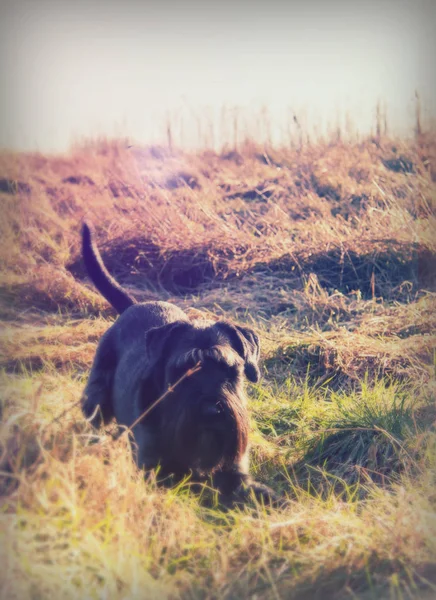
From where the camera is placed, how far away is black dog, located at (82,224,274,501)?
3.27m

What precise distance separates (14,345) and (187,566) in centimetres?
322

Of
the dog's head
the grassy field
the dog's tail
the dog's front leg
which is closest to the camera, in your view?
the grassy field

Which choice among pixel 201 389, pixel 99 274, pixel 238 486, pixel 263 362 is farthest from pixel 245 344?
pixel 263 362

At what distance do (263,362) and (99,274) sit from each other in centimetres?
152

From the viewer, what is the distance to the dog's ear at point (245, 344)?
11.8 feet

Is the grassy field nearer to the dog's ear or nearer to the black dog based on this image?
the black dog

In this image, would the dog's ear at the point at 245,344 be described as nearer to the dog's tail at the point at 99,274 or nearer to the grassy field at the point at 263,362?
the grassy field at the point at 263,362

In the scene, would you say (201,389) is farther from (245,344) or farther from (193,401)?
(245,344)

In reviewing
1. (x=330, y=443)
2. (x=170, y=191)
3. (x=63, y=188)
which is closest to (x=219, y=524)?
(x=330, y=443)

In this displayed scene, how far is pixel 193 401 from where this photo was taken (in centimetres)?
324

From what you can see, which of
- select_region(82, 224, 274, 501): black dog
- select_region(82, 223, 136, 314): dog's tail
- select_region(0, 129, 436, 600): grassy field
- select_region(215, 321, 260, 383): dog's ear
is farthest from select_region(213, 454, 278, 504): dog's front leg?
select_region(82, 223, 136, 314): dog's tail

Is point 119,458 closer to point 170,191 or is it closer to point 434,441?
point 434,441

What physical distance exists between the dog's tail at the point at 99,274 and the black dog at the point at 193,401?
652 mm

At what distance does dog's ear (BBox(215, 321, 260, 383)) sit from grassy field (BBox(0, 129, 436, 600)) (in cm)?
65
